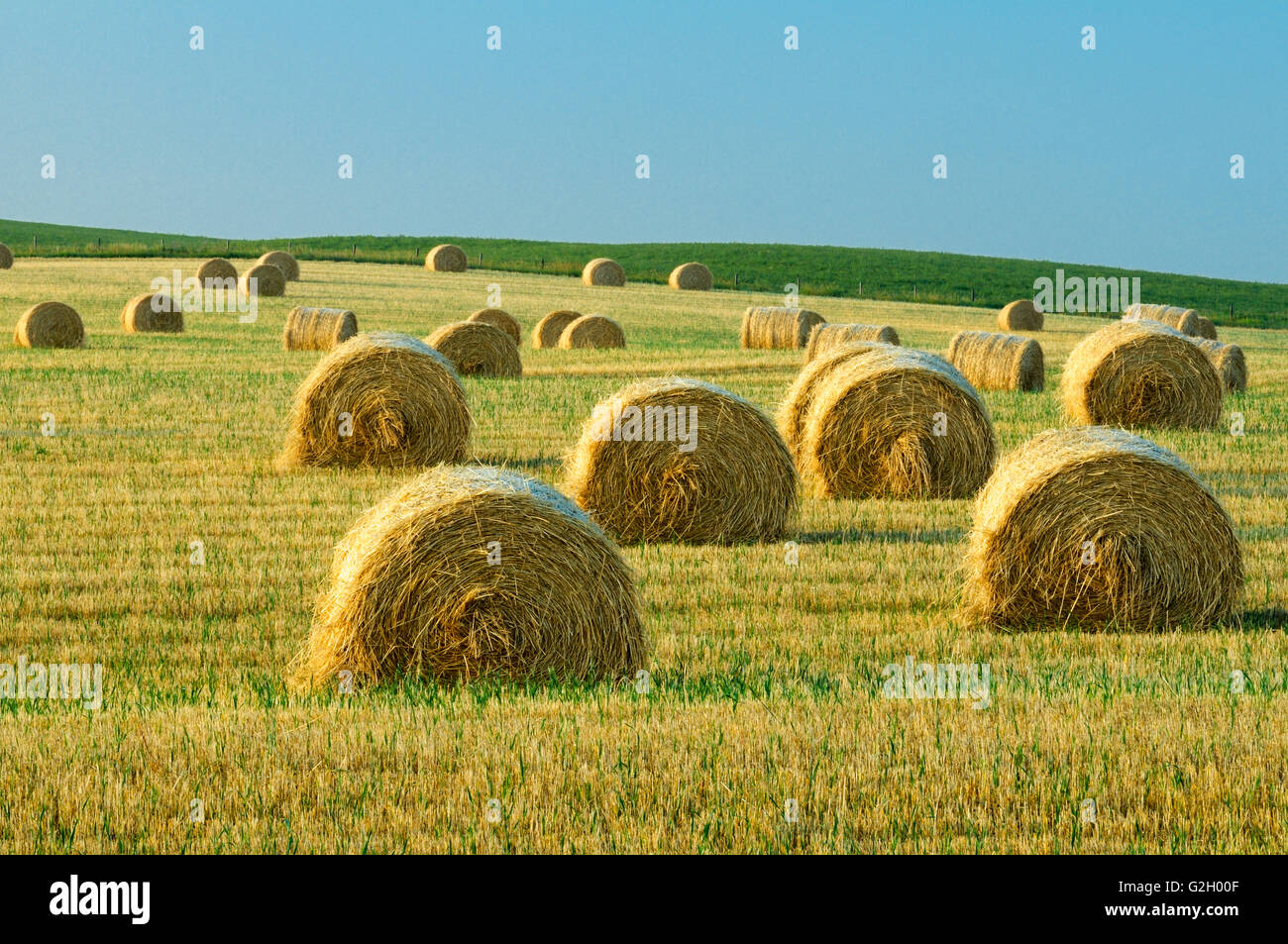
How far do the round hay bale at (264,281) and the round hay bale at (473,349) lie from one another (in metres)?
22.8

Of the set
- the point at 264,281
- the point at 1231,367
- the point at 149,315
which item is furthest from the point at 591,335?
the point at 264,281

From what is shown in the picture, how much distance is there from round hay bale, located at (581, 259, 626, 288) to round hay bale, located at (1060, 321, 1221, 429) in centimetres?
4365

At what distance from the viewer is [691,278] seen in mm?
68000

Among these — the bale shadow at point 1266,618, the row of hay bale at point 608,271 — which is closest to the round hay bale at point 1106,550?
the bale shadow at point 1266,618

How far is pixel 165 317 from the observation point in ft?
130

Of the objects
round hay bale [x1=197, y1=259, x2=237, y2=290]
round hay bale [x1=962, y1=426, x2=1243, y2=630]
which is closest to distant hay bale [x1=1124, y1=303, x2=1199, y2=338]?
round hay bale [x1=197, y1=259, x2=237, y2=290]

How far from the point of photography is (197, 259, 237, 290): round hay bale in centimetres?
5128

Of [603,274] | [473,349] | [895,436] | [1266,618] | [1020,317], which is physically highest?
[603,274]

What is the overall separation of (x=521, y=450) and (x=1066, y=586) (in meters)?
9.63

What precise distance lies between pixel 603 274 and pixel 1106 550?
5653 centimetres

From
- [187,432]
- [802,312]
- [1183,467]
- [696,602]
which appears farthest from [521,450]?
[802,312]

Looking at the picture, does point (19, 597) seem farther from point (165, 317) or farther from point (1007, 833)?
point (165, 317)

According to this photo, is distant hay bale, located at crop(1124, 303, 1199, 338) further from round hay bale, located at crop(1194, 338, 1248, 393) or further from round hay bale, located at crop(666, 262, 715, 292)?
round hay bale, located at crop(666, 262, 715, 292)

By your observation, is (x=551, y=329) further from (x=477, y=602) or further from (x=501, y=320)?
(x=477, y=602)
